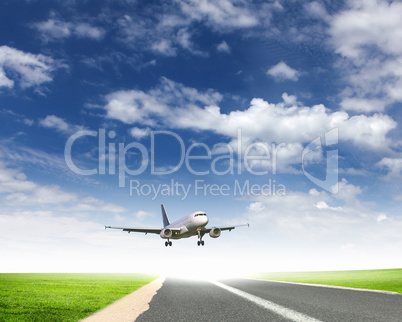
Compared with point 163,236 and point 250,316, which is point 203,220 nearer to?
point 163,236

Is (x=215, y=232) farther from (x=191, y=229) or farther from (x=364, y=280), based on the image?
(x=364, y=280)

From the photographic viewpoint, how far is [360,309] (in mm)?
9852

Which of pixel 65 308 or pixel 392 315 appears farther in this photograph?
pixel 65 308

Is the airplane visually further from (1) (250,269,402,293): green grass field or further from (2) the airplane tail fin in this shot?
(2) the airplane tail fin

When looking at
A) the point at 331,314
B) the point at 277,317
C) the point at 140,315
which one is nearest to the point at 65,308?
the point at 140,315

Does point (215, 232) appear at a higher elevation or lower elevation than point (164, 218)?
lower

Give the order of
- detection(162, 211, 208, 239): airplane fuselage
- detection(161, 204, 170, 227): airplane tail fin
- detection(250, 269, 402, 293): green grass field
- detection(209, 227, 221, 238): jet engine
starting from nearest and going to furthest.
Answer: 1. detection(250, 269, 402, 293): green grass field
2. detection(162, 211, 208, 239): airplane fuselage
3. detection(209, 227, 221, 238): jet engine
4. detection(161, 204, 170, 227): airplane tail fin

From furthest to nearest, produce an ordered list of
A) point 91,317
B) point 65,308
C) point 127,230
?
point 127,230 < point 65,308 < point 91,317

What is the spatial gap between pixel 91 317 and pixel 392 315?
8261mm

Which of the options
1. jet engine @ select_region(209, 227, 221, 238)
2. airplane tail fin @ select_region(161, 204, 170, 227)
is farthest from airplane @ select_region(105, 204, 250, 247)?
airplane tail fin @ select_region(161, 204, 170, 227)

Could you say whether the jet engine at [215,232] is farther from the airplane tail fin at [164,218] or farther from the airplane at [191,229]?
the airplane tail fin at [164,218]

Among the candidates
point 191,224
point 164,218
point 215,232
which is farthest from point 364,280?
point 164,218

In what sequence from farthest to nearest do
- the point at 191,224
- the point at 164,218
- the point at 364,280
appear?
the point at 164,218, the point at 191,224, the point at 364,280

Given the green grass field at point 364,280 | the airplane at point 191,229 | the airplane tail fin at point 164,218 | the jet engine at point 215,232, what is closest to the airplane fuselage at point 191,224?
the airplane at point 191,229
